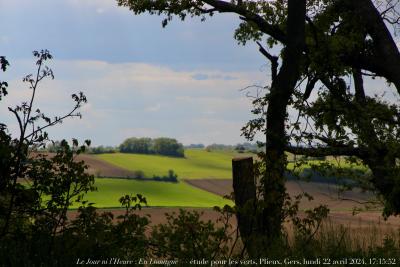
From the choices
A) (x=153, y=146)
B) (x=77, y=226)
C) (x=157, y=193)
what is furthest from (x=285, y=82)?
(x=153, y=146)

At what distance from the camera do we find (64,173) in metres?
7.48

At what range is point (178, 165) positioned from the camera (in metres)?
140

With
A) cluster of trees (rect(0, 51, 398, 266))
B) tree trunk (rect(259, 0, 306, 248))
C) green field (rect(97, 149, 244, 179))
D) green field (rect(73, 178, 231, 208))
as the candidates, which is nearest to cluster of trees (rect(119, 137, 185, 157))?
green field (rect(97, 149, 244, 179))

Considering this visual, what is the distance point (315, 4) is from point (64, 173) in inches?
406

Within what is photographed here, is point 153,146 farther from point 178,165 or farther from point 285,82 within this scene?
point 285,82

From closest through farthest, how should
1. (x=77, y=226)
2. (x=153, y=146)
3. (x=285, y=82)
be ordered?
(x=77, y=226)
(x=285, y=82)
(x=153, y=146)

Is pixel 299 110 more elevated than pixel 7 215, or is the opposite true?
pixel 299 110

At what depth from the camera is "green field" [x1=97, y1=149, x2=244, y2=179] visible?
122 metres

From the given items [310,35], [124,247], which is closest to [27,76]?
[124,247]

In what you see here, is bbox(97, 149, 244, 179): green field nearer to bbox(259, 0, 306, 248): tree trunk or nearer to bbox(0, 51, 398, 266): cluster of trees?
bbox(259, 0, 306, 248): tree trunk

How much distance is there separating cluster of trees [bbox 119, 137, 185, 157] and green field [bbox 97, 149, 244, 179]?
4.88 meters

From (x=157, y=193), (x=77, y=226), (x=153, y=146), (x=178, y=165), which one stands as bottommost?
(x=157, y=193)

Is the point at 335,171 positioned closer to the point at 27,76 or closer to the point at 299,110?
the point at 299,110

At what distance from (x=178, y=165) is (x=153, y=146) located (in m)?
21.6
